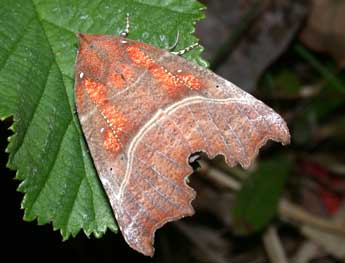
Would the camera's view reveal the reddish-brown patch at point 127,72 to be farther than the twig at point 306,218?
No

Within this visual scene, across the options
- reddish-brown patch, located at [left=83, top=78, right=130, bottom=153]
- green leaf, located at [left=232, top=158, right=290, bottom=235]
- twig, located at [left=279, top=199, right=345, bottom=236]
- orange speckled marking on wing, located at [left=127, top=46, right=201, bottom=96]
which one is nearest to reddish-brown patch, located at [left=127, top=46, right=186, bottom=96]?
orange speckled marking on wing, located at [left=127, top=46, right=201, bottom=96]

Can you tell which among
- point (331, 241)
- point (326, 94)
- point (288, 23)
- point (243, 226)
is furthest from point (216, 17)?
point (331, 241)

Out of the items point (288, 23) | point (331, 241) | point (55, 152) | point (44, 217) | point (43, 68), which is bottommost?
point (331, 241)

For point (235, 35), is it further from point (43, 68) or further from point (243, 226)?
point (43, 68)

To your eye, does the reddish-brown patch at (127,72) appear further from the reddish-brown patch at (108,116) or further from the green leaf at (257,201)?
the green leaf at (257,201)

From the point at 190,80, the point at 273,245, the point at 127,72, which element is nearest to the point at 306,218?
the point at 273,245

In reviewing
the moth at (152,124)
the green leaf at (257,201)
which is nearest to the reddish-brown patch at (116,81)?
the moth at (152,124)
